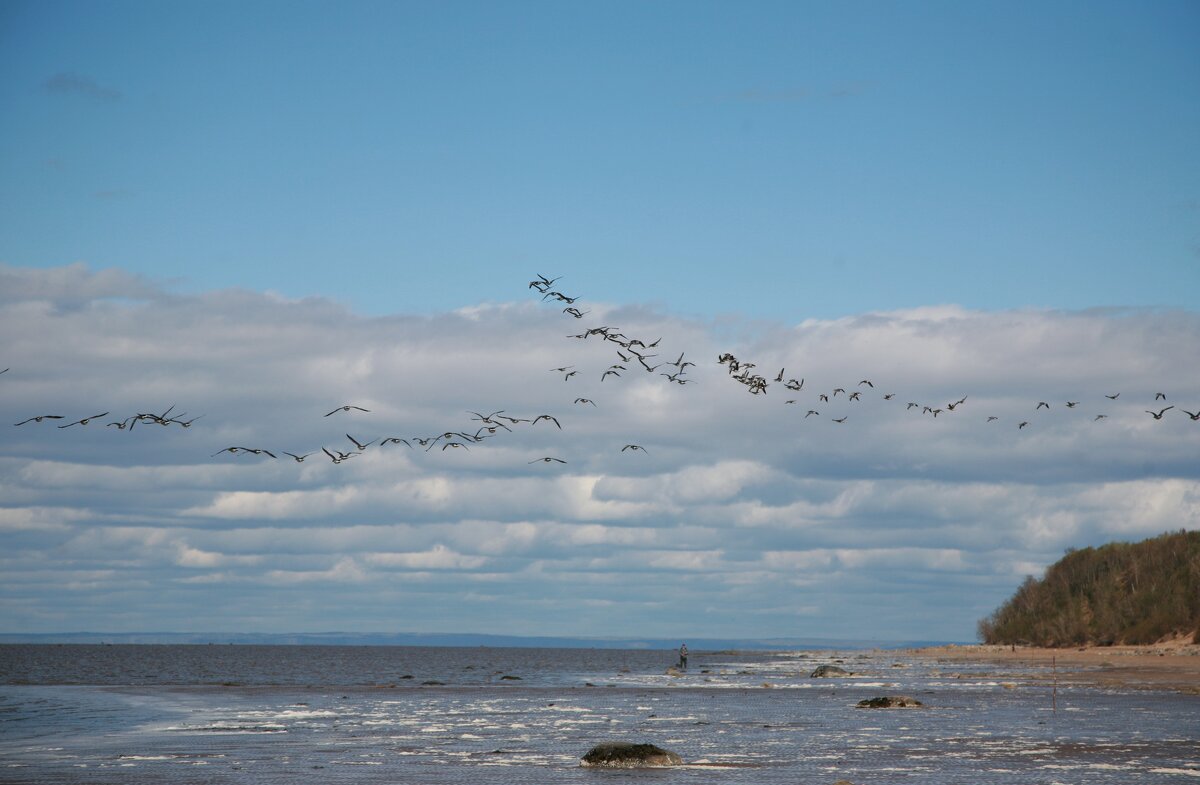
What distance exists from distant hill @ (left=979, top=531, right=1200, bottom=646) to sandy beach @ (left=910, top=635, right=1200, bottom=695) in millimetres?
2206

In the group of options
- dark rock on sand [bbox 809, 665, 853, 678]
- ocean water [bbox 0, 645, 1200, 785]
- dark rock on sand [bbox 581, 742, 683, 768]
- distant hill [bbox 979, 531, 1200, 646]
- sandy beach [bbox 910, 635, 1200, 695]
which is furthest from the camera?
distant hill [bbox 979, 531, 1200, 646]

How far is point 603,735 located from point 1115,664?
57131 millimetres

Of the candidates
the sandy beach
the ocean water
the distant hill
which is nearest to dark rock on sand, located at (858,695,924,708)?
the ocean water

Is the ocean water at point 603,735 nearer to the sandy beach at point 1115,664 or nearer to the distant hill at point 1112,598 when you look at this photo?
the sandy beach at point 1115,664

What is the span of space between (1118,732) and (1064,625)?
285ft

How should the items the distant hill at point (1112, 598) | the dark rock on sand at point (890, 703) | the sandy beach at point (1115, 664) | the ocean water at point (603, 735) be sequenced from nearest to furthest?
the ocean water at point (603, 735) → the dark rock on sand at point (890, 703) → the sandy beach at point (1115, 664) → the distant hill at point (1112, 598)

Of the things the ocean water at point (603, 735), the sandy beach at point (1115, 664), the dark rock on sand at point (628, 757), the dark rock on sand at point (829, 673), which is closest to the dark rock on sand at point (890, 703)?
the ocean water at point (603, 735)

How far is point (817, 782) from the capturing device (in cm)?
2806

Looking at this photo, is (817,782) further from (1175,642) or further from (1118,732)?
(1175,642)

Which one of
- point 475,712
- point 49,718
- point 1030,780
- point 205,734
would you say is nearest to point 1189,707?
point 1030,780

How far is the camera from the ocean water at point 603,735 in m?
29.9

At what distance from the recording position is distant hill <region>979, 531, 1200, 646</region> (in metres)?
104

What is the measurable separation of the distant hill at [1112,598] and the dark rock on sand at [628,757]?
81.5m

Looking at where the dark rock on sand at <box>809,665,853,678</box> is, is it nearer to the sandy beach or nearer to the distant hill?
the sandy beach
